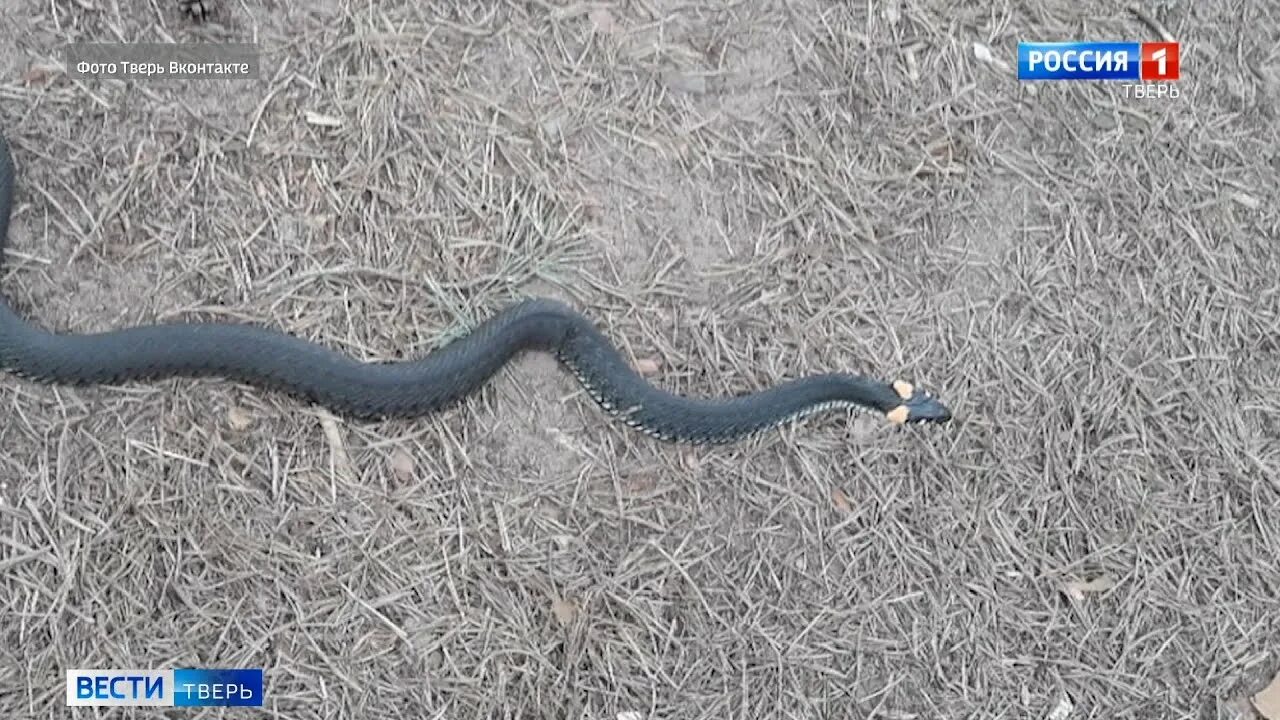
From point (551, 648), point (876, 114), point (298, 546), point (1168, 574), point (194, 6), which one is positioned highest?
point (194, 6)

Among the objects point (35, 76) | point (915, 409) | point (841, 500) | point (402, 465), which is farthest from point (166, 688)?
point (915, 409)

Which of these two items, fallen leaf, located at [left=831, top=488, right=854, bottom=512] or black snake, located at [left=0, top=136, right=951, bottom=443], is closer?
black snake, located at [left=0, top=136, right=951, bottom=443]

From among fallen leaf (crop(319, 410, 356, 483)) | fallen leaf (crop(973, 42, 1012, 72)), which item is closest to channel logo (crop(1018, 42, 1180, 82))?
fallen leaf (crop(973, 42, 1012, 72))

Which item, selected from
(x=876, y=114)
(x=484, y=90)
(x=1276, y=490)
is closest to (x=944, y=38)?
(x=876, y=114)

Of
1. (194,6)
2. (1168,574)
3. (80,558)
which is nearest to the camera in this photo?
(80,558)

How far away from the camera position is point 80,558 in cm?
340

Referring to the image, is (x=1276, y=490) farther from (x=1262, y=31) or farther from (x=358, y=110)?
(x=358, y=110)

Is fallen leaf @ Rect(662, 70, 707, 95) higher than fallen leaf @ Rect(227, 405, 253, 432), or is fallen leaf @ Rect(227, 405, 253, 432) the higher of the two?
fallen leaf @ Rect(662, 70, 707, 95)

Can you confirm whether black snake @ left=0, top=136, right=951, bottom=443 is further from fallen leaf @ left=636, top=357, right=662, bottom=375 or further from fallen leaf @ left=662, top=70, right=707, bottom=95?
fallen leaf @ left=662, top=70, right=707, bottom=95

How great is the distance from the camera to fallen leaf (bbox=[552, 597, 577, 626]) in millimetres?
3666

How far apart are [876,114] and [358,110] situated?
2048mm

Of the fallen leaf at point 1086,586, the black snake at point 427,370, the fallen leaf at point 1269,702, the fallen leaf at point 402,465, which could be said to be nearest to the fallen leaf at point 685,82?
the black snake at point 427,370

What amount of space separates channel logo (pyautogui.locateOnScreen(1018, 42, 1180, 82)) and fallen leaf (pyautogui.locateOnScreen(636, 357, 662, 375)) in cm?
199

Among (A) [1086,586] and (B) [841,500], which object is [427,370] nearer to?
(B) [841,500]
